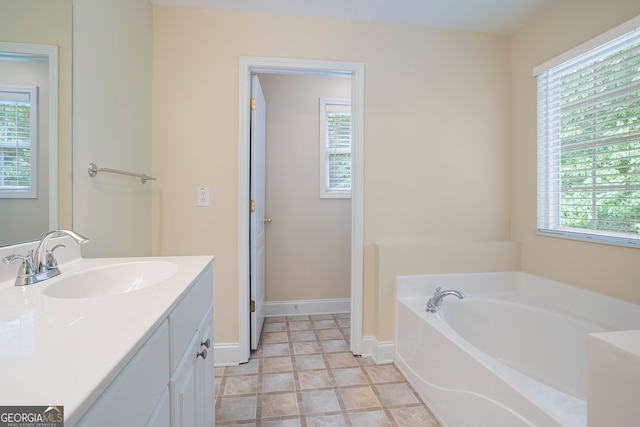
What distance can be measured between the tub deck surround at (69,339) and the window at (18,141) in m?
0.26

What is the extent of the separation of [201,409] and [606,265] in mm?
2103

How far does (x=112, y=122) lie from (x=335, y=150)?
186 cm

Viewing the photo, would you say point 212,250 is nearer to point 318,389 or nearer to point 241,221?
point 241,221

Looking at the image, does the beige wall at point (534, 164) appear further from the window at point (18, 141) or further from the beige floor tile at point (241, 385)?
the window at point (18, 141)

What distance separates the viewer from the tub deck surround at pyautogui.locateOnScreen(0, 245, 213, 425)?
377 mm

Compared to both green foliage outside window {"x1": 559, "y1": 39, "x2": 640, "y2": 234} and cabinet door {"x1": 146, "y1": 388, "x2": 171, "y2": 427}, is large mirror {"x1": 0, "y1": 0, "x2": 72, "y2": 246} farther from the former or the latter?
green foliage outside window {"x1": 559, "y1": 39, "x2": 640, "y2": 234}

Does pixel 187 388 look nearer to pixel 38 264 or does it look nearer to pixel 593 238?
pixel 38 264

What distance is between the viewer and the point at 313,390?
1719 mm

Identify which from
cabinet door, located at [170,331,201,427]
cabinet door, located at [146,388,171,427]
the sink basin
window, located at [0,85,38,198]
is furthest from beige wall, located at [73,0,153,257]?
cabinet door, located at [146,388,171,427]

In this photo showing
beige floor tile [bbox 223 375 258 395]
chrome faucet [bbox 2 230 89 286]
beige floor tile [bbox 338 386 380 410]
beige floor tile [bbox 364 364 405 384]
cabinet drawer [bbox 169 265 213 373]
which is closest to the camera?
cabinet drawer [bbox 169 265 213 373]

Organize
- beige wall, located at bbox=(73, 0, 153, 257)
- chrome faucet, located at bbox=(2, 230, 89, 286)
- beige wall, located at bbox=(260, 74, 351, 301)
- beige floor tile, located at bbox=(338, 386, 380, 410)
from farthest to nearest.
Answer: beige wall, located at bbox=(260, 74, 351, 301) < beige floor tile, located at bbox=(338, 386, 380, 410) < beige wall, located at bbox=(73, 0, 153, 257) < chrome faucet, located at bbox=(2, 230, 89, 286)

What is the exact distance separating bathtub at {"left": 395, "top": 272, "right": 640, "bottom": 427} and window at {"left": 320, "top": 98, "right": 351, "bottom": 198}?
3.99ft

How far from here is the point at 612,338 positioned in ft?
2.37

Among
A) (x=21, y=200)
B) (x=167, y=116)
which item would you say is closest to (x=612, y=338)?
(x=21, y=200)
